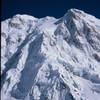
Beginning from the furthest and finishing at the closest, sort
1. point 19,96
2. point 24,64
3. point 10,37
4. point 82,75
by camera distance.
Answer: point 10,37 < point 24,64 < point 82,75 < point 19,96

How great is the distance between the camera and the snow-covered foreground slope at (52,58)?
11094cm

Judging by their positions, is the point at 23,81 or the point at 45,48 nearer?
the point at 23,81

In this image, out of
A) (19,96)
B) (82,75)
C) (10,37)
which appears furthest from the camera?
(10,37)

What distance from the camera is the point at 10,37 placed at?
15688 centimetres

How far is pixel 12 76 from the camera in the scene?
124 metres

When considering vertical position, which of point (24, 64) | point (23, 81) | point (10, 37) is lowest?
point (23, 81)

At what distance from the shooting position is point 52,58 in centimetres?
12612

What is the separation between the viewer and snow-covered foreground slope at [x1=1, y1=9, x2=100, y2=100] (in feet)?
364

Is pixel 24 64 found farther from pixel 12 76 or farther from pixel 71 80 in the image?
pixel 71 80

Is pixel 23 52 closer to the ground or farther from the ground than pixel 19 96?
farther from the ground

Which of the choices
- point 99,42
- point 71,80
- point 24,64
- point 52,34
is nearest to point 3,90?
point 24,64

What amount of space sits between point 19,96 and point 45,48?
93.9ft

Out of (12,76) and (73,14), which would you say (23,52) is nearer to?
(12,76)

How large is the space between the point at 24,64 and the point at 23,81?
37.2 feet
